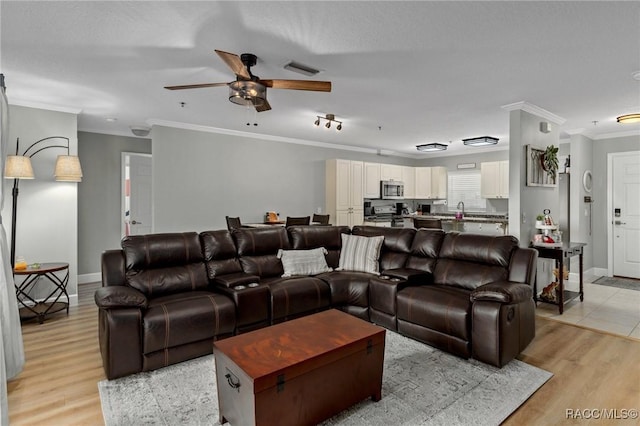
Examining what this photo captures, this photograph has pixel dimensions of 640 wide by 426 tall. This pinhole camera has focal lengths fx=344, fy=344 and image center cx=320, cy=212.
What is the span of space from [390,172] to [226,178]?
3.93 metres

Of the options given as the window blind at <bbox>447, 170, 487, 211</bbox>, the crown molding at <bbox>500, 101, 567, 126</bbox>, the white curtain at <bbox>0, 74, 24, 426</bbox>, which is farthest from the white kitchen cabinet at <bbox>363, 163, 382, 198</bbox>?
the white curtain at <bbox>0, 74, 24, 426</bbox>

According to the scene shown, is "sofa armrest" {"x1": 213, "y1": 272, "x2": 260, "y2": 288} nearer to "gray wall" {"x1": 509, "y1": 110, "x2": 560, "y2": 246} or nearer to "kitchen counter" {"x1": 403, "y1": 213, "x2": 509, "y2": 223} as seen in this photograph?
"gray wall" {"x1": 509, "y1": 110, "x2": 560, "y2": 246}

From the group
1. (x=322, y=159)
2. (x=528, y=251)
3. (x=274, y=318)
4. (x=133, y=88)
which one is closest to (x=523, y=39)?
(x=528, y=251)

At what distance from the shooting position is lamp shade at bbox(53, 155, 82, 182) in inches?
166

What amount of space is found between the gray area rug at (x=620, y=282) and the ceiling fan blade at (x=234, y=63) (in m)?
6.38

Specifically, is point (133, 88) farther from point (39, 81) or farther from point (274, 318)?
point (274, 318)

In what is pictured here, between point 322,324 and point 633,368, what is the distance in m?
2.59

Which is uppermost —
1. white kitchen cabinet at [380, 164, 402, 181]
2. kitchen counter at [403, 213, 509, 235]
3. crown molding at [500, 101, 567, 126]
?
crown molding at [500, 101, 567, 126]

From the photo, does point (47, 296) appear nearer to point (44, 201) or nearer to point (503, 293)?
point (44, 201)

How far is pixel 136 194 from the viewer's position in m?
6.22

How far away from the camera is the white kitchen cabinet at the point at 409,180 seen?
8.49 m

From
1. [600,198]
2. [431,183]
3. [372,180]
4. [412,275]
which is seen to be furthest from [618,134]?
[412,275]

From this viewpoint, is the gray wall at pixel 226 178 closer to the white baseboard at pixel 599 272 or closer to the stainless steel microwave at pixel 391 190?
the stainless steel microwave at pixel 391 190

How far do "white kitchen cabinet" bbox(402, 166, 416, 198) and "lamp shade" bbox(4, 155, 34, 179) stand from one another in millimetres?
7033
